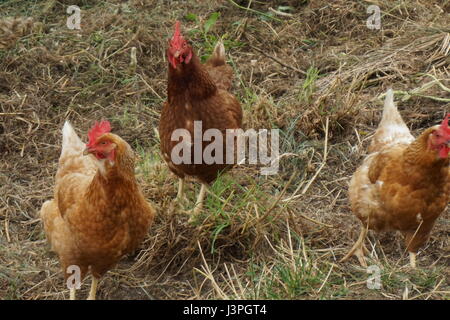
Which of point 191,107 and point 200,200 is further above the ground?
point 191,107

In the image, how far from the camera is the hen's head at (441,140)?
3.58 metres

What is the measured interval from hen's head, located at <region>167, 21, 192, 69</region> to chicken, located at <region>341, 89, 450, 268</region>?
1.32 meters

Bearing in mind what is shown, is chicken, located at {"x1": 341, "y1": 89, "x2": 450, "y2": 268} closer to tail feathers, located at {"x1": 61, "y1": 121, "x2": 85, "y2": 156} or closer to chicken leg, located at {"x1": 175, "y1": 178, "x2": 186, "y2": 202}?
chicken leg, located at {"x1": 175, "y1": 178, "x2": 186, "y2": 202}

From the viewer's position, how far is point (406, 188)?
3.77 m

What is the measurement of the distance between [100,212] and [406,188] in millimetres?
1718

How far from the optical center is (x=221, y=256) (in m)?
4.09

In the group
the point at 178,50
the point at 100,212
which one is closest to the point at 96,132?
the point at 100,212

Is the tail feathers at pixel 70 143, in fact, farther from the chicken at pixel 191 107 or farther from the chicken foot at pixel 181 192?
the chicken foot at pixel 181 192

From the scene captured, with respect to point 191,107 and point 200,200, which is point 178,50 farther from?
point 200,200

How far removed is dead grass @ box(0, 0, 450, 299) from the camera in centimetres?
395

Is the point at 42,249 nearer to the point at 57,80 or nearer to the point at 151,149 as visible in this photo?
the point at 151,149

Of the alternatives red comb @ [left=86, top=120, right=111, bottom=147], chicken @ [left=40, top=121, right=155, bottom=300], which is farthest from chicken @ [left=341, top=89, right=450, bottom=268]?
red comb @ [left=86, top=120, right=111, bottom=147]
